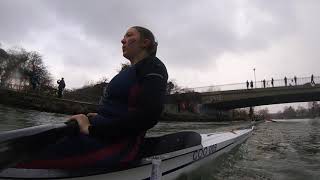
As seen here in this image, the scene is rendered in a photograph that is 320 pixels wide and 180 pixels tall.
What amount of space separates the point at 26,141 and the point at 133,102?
0.95 m

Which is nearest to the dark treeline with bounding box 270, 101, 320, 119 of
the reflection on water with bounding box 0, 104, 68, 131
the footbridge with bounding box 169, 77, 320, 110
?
the footbridge with bounding box 169, 77, 320, 110

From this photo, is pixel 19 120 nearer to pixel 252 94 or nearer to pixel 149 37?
pixel 149 37

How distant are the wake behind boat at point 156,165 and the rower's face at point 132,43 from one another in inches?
33.8

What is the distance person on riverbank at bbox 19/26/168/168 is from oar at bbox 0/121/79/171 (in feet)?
0.52

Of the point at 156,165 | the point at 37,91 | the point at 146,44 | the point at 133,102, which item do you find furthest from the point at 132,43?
the point at 37,91

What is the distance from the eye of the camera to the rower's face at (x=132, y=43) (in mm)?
3477

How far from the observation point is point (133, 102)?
3152 mm

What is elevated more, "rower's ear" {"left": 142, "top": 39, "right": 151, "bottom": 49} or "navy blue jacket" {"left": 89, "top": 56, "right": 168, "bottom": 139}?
"rower's ear" {"left": 142, "top": 39, "right": 151, "bottom": 49}

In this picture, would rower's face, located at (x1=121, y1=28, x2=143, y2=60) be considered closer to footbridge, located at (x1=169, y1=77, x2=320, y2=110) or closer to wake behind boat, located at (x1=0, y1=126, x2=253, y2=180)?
wake behind boat, located at (x1=0, y1=126, x2=253, y2=180)

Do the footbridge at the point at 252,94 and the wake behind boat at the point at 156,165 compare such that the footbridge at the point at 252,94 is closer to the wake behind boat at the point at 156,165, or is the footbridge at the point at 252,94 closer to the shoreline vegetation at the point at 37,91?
the shoreline vegetation at the point at 37,91

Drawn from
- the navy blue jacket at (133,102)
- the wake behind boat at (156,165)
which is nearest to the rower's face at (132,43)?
the navy blue jacket at (133,102)

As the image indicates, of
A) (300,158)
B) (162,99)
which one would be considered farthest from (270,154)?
A: (162,99)

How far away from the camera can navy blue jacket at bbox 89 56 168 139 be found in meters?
3.12

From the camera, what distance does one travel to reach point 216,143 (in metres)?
6.94
